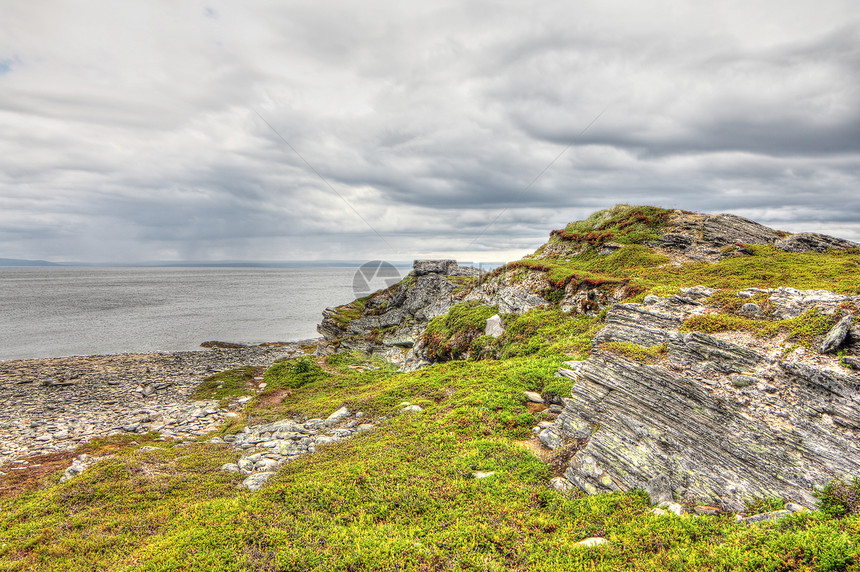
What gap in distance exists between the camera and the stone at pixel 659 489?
977cm

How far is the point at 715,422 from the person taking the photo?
10195 millimetres

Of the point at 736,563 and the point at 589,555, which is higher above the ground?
the point at 736,563

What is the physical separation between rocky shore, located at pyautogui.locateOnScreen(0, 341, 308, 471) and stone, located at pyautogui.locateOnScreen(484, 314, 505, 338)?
827 inches

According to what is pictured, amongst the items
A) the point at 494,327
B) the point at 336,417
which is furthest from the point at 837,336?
the point at 494,327

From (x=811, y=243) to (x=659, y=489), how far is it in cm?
3035

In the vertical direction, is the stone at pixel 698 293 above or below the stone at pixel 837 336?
above

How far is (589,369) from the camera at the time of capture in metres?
13.7

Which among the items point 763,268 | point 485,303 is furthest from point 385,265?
point 763,268

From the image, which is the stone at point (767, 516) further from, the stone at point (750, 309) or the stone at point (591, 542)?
the stone at point (750, 309)

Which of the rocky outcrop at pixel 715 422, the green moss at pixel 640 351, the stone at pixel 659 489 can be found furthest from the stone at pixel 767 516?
the green moss at pixel 640 351

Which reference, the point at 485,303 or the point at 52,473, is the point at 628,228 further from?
the point at 52,473

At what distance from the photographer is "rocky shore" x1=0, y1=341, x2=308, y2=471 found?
80.5 ft

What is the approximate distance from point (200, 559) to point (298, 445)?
7.72 metres

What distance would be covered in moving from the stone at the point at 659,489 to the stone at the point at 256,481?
1239 centimetres
